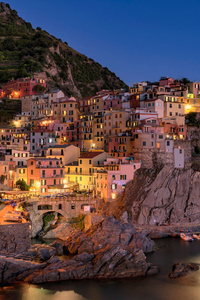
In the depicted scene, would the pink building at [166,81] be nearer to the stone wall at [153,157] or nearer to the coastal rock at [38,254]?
the stone wall at [153,157]

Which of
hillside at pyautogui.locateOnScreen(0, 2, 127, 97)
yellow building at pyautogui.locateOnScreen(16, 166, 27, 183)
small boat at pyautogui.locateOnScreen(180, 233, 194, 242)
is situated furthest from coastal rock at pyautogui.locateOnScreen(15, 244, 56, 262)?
hillside at pyautogui.locateOnScreen(0, 2, 127, 97)

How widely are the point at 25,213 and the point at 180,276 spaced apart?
1542 cm

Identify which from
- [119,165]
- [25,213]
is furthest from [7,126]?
[25,213]

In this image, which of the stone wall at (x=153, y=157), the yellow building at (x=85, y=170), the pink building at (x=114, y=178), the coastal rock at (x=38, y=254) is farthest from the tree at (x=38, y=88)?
the coastal rock at (x=38, y=254)

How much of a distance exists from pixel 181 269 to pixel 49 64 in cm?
6888

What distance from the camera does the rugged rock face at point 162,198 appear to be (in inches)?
1820

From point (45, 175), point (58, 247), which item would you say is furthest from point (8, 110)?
point (58, 247)

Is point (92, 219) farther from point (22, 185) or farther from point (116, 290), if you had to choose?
point (116, 290)

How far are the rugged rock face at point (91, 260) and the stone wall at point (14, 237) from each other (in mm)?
838

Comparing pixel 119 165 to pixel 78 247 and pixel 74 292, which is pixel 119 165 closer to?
pixel 78 247

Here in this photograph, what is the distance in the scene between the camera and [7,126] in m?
68.2

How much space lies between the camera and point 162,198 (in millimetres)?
47812

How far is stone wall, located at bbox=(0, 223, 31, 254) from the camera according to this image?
33.8 meters

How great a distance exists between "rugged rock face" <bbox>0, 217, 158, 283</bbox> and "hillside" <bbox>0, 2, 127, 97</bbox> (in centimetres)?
5273
